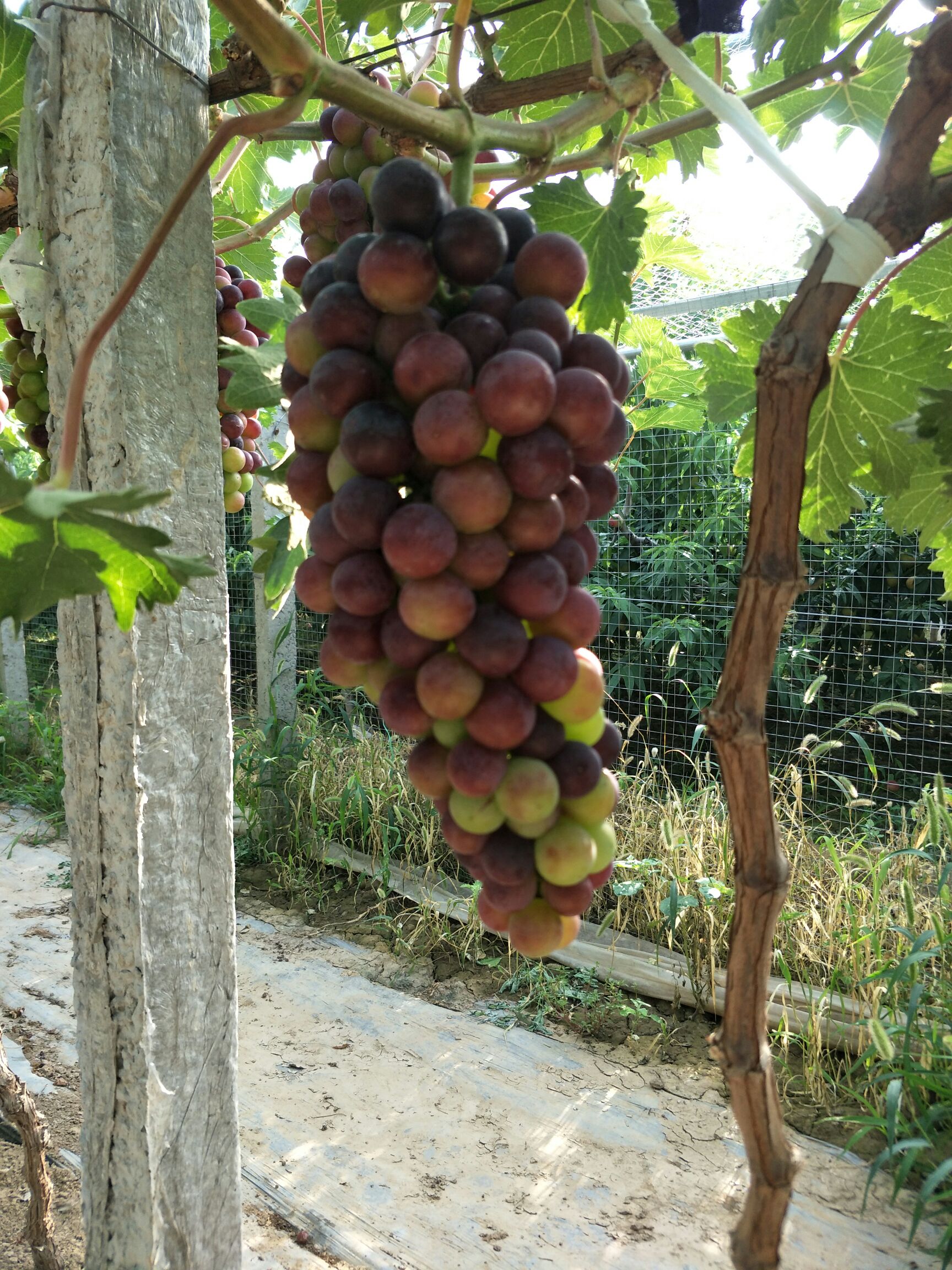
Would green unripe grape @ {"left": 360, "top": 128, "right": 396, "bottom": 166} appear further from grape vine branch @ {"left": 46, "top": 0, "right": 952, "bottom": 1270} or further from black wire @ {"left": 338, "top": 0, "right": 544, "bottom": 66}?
grape vine branch @ {"left": 46, "top": 0, "right": 952, "bottom": 1270}

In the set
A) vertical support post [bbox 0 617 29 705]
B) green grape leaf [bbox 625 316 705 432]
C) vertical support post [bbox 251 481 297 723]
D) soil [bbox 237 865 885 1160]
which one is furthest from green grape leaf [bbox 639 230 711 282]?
vertical support post [bbox 0 617 29 705]

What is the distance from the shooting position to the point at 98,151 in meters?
0.82

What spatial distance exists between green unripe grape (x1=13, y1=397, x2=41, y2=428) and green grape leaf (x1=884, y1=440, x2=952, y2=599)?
91 cm

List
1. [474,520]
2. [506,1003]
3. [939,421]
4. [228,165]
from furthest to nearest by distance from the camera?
[506,1003]
[228,165]
[939,421]
[474,520]

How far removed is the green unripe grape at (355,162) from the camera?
74 centimetres

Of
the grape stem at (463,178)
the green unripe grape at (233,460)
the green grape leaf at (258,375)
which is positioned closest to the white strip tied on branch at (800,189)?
the grape stem at (463,178)

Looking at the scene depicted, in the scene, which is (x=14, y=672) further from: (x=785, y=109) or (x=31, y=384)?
(x=785, y=109)

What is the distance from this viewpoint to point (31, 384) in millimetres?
1044

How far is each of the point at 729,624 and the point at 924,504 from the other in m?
2.58

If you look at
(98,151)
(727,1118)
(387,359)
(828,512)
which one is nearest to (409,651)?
(387,359)

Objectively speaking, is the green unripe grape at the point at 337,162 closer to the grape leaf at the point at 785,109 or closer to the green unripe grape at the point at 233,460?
the green unripe grape at the point at 233,460

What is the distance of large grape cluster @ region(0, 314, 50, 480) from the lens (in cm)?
104

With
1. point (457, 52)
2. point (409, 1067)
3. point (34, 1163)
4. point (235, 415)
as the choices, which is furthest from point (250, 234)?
point (409, 1067)

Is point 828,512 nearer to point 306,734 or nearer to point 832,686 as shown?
point 832,686
